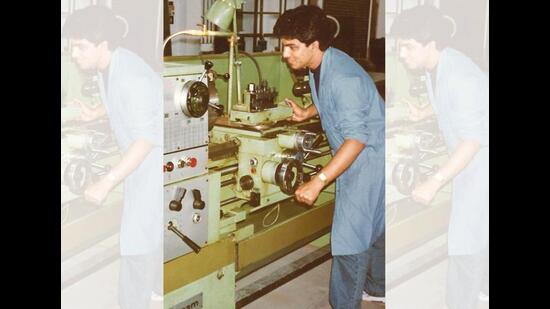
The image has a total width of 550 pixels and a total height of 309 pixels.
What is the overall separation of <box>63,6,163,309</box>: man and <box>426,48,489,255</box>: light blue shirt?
86 centimetres

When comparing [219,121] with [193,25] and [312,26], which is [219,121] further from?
[193,25]

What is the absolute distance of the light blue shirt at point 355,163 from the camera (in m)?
2.25

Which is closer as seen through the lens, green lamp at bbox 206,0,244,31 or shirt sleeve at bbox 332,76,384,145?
shirt sleeve at bbox 332,76,384,145

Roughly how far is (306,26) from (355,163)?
552 millimetres

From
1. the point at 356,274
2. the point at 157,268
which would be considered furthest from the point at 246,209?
the point at 157,268

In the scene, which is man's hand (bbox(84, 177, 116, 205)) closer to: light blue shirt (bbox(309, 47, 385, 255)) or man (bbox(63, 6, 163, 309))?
man (bbox(63, 6, 163, 309))

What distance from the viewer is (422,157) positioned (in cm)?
180

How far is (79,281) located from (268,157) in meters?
0.97

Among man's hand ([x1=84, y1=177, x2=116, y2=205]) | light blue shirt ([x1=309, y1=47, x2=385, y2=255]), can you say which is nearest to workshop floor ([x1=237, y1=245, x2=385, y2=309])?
light blue shirt ([x1=309, y1=47, x2=385, y2=255])

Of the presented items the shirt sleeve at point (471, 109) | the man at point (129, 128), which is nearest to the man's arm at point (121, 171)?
the man at point (129, 128)

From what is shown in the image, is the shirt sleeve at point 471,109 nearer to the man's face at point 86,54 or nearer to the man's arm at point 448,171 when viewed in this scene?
the man's arm at point 448,171

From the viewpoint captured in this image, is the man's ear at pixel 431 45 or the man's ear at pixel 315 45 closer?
the man's ear at pixel 431 45

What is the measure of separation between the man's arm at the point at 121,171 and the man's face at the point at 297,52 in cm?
74

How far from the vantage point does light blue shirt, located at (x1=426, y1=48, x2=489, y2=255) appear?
178cm
